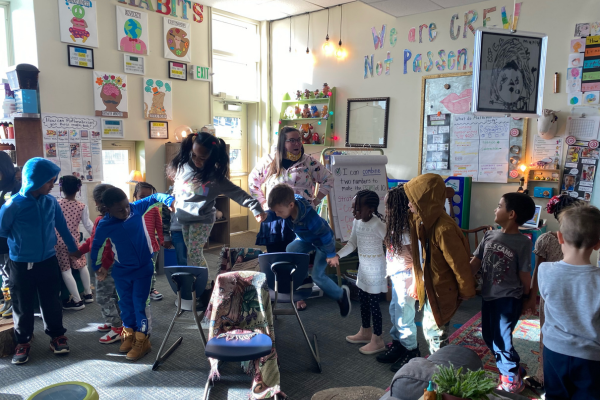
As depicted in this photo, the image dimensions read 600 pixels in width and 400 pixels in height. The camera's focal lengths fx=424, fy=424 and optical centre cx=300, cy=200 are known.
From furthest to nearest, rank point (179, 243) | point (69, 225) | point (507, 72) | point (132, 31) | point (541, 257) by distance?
point (132, 31) → point (69, 225) → point (179, 243) → point (507, 72) → point (541, 257)

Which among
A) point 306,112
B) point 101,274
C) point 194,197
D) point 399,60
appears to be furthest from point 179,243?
point 399,60

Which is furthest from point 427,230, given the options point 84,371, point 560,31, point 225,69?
point 225,69

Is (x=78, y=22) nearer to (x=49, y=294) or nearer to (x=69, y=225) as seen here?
(x=69, y=225)

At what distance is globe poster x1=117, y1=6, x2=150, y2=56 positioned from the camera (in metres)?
4.85

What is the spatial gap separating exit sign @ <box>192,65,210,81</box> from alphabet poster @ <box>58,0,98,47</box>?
1.27 m

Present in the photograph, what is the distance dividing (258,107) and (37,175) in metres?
4.24

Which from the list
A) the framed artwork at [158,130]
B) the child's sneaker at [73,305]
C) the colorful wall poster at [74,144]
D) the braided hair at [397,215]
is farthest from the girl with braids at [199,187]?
the framed artwork at [158,130]

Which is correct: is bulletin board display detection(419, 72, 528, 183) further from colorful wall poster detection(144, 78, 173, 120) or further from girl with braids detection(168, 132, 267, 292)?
colorful wall poster detection(144, 78, 173, 120)

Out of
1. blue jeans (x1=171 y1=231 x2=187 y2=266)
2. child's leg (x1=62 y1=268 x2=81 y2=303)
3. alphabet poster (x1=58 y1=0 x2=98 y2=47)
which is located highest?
alphabet poster (x1=58 y1=0 x2=98 y2=47)

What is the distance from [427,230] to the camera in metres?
2.28

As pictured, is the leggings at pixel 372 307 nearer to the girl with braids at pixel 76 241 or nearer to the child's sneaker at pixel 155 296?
the child's sneaker at pixel 155 296

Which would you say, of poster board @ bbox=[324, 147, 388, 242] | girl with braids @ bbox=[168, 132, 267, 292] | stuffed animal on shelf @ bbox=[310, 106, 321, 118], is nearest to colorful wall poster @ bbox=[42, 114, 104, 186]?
girl with braids @ bbox=[168, 132, 267, 292]

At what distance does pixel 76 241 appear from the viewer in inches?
135

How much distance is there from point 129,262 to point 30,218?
683mm
